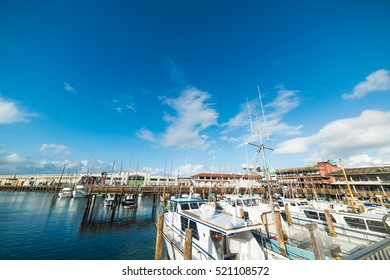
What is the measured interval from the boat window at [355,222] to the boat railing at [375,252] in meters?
15.0

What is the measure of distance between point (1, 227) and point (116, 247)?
18.0 m

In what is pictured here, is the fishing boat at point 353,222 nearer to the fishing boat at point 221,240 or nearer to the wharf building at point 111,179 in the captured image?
the fishing boat at point 221,240

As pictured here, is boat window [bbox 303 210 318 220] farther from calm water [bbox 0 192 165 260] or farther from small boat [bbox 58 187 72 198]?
small boat [bbox 58 187 72 198]

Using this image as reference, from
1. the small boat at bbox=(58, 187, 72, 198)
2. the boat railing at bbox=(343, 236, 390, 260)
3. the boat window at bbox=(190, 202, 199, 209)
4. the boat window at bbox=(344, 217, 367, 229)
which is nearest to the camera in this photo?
the boat railing at bbox=(343, 236, 390, 260)

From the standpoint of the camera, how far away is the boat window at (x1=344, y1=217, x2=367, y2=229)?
45.1 ft

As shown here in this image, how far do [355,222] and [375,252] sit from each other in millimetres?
16263

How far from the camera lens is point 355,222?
14.2 m

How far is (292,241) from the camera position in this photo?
11.6m

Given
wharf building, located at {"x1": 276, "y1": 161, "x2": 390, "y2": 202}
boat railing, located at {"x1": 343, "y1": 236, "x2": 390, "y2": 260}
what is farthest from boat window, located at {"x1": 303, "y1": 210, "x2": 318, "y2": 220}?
boat railing, located at {"x1": 343, "y1": 236, "x2": 390, "y2": 260}

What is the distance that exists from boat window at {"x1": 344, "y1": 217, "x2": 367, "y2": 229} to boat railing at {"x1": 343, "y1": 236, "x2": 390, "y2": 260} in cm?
1499

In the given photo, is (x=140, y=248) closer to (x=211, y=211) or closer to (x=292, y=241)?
(x=211, y=211)

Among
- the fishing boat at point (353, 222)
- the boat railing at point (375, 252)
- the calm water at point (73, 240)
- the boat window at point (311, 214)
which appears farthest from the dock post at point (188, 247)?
the boat window at point (311, 214)

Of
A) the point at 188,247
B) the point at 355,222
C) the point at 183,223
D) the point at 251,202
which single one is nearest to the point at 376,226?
the point at 355,222
